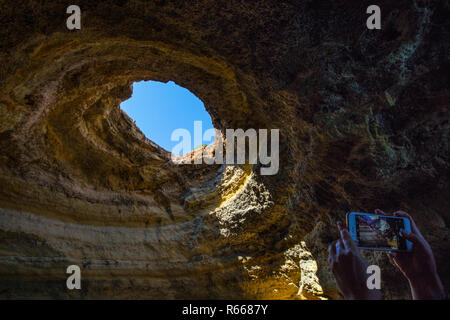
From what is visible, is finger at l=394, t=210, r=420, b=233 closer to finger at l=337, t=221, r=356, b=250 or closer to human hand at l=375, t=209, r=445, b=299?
human hand at l=375, t=209, r=445, b=299

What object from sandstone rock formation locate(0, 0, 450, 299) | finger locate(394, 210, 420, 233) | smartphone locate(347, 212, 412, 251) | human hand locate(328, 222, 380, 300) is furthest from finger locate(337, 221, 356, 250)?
sandstone rock formation locate(0, 0, 450, 299)

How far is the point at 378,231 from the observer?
194cm

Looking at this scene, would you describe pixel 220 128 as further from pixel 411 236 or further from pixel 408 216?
pixel 411 236

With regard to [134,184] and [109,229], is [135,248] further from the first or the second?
[134,184]

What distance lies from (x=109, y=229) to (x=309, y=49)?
3.37 meters

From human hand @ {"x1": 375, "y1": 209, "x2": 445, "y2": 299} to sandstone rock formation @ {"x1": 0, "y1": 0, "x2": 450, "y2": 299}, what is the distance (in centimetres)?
103

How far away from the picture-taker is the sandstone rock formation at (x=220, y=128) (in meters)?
2.36

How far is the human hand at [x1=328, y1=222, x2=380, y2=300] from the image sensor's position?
1521 millimetres

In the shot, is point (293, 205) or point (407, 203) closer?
point (407, 203)

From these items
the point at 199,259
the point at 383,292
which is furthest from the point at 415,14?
the point at 199,259

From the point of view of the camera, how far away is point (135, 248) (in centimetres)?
403

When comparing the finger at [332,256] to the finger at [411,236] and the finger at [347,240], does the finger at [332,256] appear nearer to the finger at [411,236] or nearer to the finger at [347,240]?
the finger at [347,240]

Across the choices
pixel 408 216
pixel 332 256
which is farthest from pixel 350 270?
pixel 408 216

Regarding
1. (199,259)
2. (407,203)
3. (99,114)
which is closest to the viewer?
(407,203)
